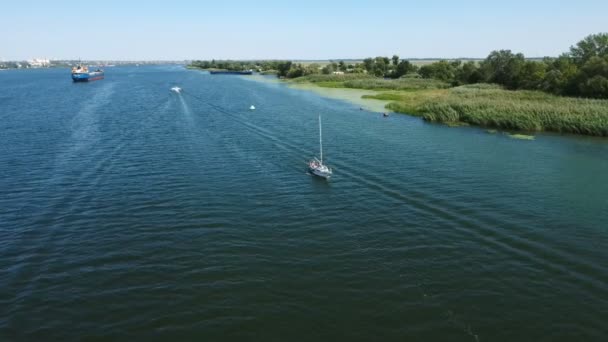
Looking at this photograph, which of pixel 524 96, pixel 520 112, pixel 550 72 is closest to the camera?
pixel 520 112

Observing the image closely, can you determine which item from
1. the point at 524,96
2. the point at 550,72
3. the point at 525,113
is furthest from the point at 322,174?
the point at 550,72

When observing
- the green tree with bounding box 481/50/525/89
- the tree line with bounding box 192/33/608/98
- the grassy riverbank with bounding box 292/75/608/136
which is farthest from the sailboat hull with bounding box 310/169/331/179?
the green tree with bounding box 481/50/525/89

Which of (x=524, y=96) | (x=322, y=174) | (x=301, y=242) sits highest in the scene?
(x=524, y=96)

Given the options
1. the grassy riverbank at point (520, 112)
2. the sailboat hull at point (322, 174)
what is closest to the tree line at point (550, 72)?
the grassy riverbank at point (520, 112)

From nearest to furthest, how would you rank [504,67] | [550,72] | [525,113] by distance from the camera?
[525,113], [550,72], [504,67]

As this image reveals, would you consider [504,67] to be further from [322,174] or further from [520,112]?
[322,174]

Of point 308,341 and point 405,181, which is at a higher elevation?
point 405,181

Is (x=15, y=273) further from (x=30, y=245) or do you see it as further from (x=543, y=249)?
(x=543, y=249)

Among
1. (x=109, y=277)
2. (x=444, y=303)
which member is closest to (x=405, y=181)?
(x=444, y=303)
